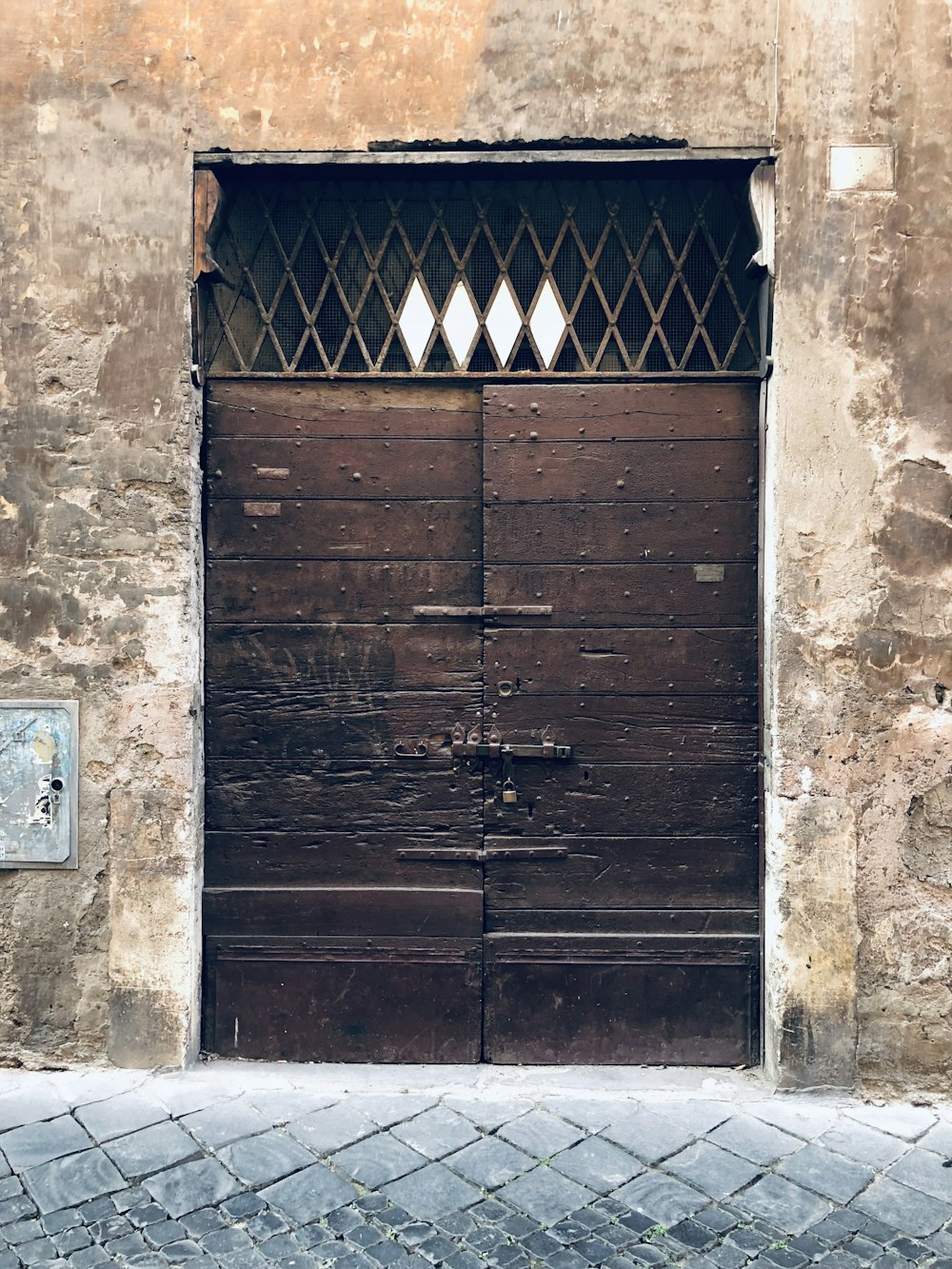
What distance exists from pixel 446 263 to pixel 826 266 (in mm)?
1298

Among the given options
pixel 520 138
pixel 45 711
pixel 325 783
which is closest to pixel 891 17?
pixel 520 138

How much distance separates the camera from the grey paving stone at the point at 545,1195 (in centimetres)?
241

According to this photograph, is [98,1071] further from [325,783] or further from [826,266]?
[826,266]

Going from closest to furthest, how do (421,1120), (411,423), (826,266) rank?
(421,1120) < (826,266) < (411,423)

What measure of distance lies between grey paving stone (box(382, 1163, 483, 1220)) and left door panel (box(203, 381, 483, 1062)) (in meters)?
0.72

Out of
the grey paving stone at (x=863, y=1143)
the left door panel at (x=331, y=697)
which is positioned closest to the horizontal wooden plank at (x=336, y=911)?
the left door panel at (x=331, y=697)

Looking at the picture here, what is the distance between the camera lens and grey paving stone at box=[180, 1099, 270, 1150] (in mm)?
2736

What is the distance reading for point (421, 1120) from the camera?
284cm

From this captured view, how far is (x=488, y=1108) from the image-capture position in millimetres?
2910

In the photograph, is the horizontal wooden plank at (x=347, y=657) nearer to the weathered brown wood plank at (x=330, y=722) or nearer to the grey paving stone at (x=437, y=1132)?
the weathered brown wood plank at (x=330, y=722)

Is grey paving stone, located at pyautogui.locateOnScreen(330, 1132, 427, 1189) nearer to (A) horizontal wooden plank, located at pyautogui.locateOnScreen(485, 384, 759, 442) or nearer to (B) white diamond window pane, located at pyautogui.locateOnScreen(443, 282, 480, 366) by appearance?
(A) horizontal wooden plank, located at pyautogui.locateOnScreen(485, 384, 759, 442)

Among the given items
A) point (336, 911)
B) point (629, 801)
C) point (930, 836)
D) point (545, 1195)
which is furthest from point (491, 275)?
point (545, 1195)

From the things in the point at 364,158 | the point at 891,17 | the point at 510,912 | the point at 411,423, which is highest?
the point at 891,17

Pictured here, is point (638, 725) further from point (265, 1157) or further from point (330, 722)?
point (265, 1157)
